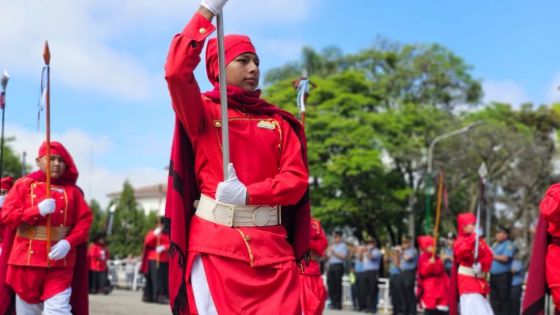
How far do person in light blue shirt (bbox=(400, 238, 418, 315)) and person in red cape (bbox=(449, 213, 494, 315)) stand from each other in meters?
6.73

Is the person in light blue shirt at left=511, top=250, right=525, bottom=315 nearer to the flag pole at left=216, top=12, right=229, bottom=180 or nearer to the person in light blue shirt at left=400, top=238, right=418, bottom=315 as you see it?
the person in light blue shirt at left=400, top=238, right=418, bottom=315

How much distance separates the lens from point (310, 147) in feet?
137

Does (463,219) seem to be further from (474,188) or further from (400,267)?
(474,188)

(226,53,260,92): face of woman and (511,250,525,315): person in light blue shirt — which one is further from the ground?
(226,53,260,92): face of woman

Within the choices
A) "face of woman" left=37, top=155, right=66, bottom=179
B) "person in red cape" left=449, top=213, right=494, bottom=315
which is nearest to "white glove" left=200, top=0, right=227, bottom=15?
"face of woman" left=37, top=155, right=66, bottom=179

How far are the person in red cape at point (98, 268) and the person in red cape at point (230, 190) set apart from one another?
1985cm

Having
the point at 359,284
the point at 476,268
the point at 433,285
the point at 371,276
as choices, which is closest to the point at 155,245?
the point at 359,284

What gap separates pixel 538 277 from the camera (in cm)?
685

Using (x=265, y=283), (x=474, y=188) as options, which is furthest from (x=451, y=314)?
(x=474, y=188)

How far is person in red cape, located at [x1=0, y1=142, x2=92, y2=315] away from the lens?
7.85 meters

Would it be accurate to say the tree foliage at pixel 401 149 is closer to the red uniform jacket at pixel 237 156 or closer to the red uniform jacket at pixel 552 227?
the red uniform jacket at pixel 552 227

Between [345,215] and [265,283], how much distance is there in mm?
37873

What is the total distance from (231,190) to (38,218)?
4.32 metres

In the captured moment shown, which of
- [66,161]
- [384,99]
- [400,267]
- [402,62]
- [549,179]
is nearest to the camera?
[66,161]
